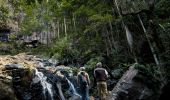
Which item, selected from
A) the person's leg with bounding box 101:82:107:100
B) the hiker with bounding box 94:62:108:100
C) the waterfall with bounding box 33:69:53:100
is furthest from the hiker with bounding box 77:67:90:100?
the waterfall with bounding box 33:69:53:100

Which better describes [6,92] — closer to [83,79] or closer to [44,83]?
[44,83]

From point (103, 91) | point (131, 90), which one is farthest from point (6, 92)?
point (131, 90)

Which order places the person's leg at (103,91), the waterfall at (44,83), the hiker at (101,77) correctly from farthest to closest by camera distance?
the waterfall at (44,83), the person's leg at (103,91), the hiker at (101,77)

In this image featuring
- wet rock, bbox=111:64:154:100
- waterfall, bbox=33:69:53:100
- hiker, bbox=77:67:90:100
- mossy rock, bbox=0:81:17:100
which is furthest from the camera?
waterfall, bbox=33:69:53:100

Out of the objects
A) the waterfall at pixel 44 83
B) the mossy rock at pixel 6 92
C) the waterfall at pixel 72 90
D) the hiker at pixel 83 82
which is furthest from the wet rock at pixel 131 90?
the waterfall at pixel 72 90

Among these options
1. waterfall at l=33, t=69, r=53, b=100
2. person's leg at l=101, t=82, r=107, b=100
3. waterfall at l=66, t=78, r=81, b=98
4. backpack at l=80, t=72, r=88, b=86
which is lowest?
waterfall at l=66, t=78, r=81, b=98

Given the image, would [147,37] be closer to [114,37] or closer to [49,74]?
[49,74]

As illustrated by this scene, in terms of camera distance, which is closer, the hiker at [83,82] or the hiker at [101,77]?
the hiker at [101,77]

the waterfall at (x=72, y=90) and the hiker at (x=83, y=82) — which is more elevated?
the hiker at (x=83, y=82)

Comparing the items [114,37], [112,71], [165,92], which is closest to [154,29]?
[165,92]

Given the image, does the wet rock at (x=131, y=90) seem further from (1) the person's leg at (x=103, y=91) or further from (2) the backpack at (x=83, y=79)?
(2) the backpack at (x=83, y=79)

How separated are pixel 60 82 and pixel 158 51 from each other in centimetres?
Answer: 686

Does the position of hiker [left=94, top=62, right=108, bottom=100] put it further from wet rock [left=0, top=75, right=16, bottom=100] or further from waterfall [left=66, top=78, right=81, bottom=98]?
waterfall [left=66, top=78, right=81, bottom=98]

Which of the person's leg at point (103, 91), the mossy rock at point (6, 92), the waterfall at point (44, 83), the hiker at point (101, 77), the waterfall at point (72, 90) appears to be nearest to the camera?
the hiker at point (101, 77)
